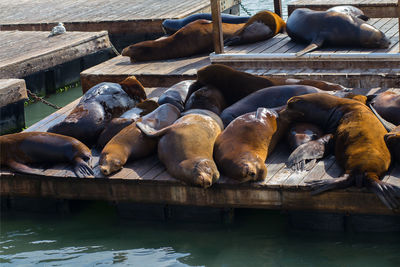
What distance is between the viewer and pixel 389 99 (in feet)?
18.5

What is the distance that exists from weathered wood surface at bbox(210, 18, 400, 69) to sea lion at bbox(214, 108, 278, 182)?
76.5 inches

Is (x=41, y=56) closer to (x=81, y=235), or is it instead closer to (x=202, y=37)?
(x=202, y=37)

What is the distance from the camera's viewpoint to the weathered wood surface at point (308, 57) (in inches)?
276

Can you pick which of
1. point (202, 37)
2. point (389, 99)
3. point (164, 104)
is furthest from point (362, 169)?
point (202, 37)

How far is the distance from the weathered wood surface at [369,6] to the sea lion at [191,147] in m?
5.83

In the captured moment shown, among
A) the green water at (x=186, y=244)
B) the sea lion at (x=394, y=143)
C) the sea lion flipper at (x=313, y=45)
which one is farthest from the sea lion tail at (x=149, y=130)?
the sea lion flipper at (x=313, y=45)

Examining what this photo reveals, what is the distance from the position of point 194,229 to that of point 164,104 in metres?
1.24

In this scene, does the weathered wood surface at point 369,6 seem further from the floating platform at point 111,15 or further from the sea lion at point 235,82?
the sea lion at point 235,82

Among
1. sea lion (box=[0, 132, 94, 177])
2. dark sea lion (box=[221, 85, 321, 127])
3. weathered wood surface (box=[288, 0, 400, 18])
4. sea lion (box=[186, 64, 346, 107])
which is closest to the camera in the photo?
sea lion (box=[0, 132, 94, 177])

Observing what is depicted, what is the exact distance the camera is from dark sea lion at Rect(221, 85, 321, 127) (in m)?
5.79

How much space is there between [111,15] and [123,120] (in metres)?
7.01

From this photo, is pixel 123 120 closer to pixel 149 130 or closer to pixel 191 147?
pixel 149 130

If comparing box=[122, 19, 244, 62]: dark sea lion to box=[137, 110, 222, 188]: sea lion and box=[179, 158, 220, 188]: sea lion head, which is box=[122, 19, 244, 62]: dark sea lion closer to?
box=[137, 110, 222, 188]: sea lion

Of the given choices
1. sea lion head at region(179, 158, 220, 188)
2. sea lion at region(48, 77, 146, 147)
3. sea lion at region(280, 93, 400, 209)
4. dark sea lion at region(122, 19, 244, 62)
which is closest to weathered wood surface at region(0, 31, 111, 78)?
dark sea lion at region(122, 19, 244, 62)
